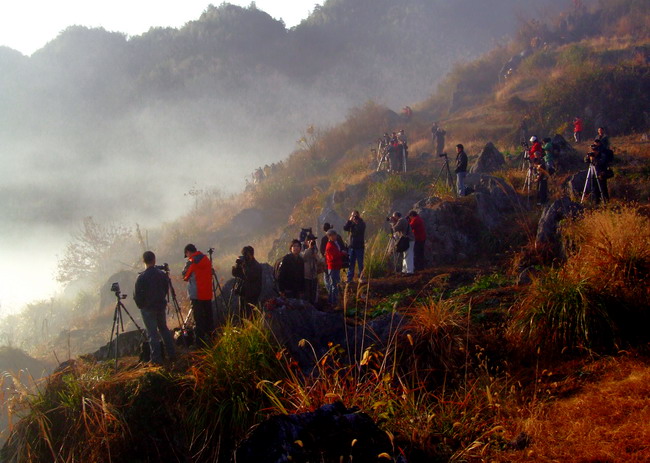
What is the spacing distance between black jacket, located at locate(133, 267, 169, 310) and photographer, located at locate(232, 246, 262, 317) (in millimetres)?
1218

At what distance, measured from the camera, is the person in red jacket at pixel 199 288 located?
26.1 ft

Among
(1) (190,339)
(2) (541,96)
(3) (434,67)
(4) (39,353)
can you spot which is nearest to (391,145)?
(2) (541,96)

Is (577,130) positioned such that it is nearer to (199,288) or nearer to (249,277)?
(249,277)

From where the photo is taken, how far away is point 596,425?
A: 4.01 metres

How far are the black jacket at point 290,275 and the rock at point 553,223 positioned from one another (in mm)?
5083

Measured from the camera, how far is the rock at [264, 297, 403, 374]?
6309mm

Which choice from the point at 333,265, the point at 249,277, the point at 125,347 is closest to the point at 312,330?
the point at 249,277

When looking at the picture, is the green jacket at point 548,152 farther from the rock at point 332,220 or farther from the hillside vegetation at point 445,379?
the rock at point 332,220

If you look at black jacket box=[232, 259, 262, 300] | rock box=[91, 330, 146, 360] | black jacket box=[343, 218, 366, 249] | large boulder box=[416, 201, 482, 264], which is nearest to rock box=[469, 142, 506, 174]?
large boulder box=[416, 201, 482, 264]

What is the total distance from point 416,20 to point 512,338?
7876 cm

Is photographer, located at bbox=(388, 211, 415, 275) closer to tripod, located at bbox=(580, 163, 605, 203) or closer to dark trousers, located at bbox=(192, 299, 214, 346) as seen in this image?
tripod, located at bbox=(580, 163, 605, 203)

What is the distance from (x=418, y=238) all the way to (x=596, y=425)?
831cm

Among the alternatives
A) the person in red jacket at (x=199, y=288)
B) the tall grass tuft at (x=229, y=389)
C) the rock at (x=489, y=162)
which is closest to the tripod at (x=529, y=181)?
the rock at (x=489, y=162)

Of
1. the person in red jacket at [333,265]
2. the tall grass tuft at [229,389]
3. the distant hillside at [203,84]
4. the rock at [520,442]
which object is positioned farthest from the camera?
the distant hillside at [203,84]
